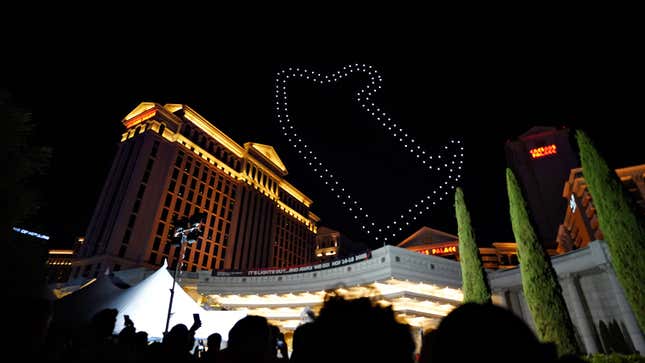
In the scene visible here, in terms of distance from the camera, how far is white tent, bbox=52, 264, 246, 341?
12.5 metres

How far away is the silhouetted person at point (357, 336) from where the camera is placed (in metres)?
1.66

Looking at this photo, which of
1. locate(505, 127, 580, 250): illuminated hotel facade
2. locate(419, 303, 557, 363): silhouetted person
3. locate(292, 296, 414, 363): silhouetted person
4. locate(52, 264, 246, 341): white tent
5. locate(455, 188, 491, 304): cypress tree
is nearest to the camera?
locate(419, 303, 557, 363): silhouetted person

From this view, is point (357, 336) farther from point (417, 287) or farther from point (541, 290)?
point (417, 287)

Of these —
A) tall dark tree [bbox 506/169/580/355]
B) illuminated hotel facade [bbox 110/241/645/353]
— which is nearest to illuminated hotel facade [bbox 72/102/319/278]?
illuminated hotel facade [bbox 110/241/645/353]

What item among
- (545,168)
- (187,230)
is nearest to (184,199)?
(187,230)

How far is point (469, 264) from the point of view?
2025 centimetres

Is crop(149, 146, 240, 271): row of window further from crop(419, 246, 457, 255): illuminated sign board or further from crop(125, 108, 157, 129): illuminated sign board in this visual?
crop(419, 246, 457, 255): illuminated sign board

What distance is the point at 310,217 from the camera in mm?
105625

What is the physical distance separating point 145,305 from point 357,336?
15282mm

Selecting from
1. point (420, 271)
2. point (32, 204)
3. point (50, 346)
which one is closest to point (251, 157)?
point (420, 271)

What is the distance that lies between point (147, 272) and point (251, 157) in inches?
1970

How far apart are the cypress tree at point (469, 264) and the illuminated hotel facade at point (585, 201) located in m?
24.6

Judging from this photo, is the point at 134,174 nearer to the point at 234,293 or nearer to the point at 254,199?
the point at 254,199

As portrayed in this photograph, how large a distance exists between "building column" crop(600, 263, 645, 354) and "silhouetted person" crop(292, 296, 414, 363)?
2254cm
